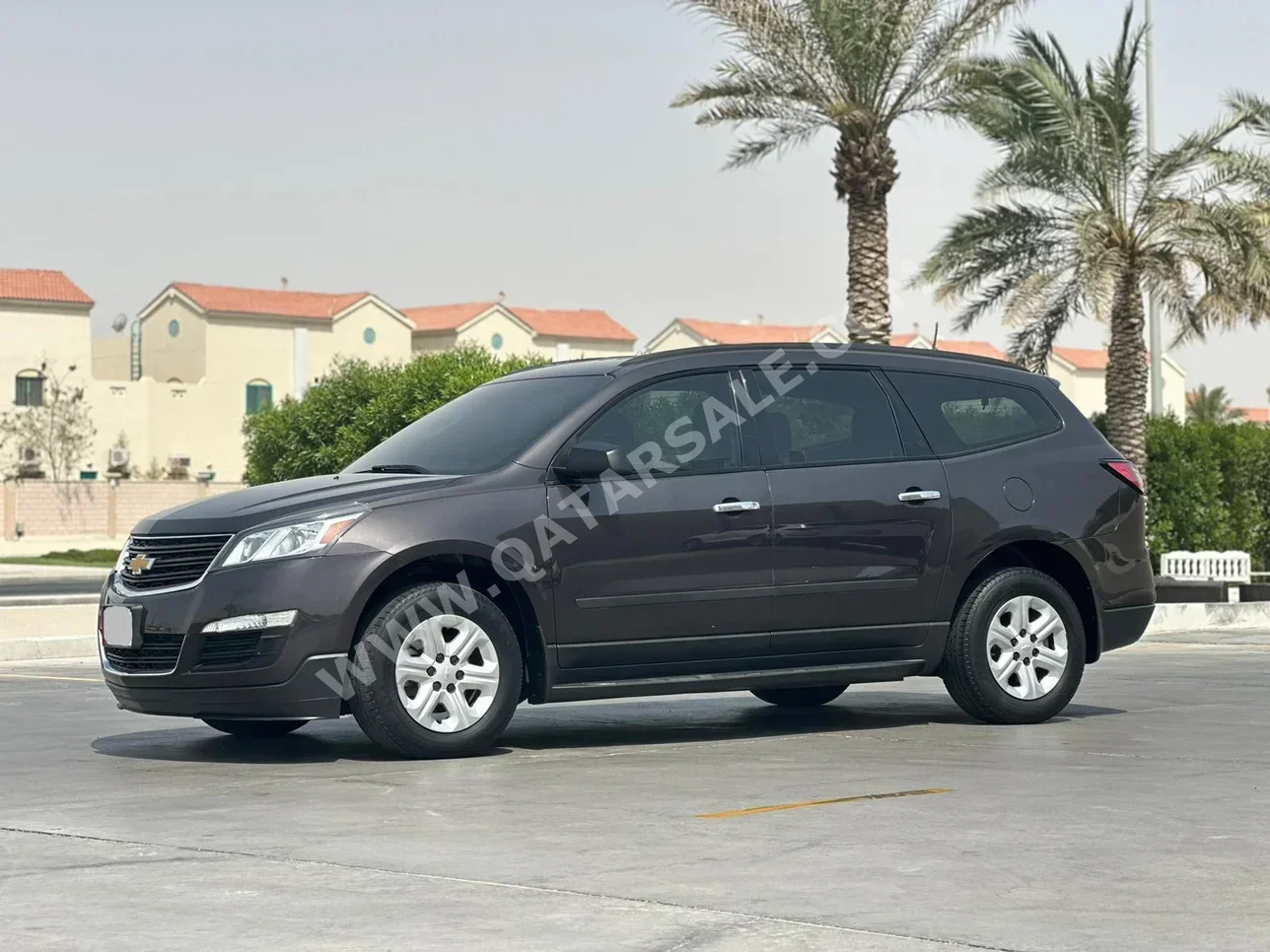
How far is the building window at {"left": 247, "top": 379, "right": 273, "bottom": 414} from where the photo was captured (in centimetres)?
8744

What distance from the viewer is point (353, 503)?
340 inches

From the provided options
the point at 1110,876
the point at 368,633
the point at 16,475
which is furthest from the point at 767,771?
Answer: the point at 16,475

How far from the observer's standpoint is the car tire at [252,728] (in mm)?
9695

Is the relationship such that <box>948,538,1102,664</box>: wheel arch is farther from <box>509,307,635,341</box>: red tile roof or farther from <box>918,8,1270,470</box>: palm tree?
<box>509,307,635,341</box>: red tile roof

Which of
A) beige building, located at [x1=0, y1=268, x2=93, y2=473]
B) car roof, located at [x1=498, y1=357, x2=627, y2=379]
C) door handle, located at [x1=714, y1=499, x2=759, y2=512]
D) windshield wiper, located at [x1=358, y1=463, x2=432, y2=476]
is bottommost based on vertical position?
door handle, located at [x1=714, y1=499, x2=759, y2=512]

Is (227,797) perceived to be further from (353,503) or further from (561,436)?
(561,436)

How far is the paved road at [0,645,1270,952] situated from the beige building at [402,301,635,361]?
86.2 metres

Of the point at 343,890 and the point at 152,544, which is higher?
the point at 152,544

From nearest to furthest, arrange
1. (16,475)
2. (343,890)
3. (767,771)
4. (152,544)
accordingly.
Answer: (343,890), (767,771), (152,544), (16,475)

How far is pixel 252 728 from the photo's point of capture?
392 inches

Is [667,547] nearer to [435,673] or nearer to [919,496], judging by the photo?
[435,673]

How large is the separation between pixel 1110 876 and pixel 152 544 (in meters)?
4.84

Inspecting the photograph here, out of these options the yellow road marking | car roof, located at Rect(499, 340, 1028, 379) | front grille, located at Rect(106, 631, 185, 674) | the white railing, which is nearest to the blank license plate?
front grille, located at Rect(106, 631, 185, 674)

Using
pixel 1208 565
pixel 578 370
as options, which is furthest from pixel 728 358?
pixel 1208 565
